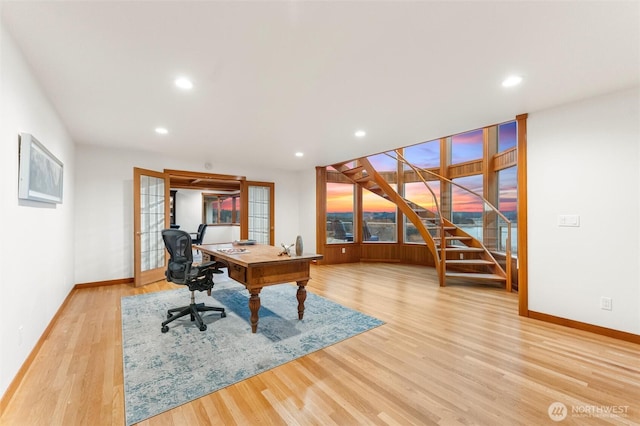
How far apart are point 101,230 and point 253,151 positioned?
9.40ft

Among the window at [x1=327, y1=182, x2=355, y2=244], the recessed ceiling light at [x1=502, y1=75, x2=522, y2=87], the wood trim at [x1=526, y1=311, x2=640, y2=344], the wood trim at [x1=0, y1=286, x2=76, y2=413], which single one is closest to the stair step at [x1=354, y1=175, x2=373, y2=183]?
the window at [x1=327, y1=182, x2=355, y2=244]

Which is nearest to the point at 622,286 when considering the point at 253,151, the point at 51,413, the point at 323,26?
the point at 323,26

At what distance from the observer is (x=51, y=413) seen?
164 centimetres

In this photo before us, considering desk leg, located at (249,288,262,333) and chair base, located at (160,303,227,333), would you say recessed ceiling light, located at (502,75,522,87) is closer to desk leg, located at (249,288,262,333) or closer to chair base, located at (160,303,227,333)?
desk leg, located at (249,288,262,333)

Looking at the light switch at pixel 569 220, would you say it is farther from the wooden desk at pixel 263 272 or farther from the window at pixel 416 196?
the window at pixel 416 196

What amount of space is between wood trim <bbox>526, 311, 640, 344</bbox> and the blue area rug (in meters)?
1.89

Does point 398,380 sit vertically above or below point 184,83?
below

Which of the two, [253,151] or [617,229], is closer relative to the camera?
[617,229]

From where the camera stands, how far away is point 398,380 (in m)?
1.97

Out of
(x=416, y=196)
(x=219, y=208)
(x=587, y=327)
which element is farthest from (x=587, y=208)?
(x=219, y=208)

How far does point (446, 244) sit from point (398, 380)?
4.48 m

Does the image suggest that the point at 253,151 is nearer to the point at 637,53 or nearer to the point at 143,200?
the point at 143,200

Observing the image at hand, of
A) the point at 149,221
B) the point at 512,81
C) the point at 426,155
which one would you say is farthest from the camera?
the point at 426,155

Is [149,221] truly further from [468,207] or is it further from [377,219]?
[468,207]
